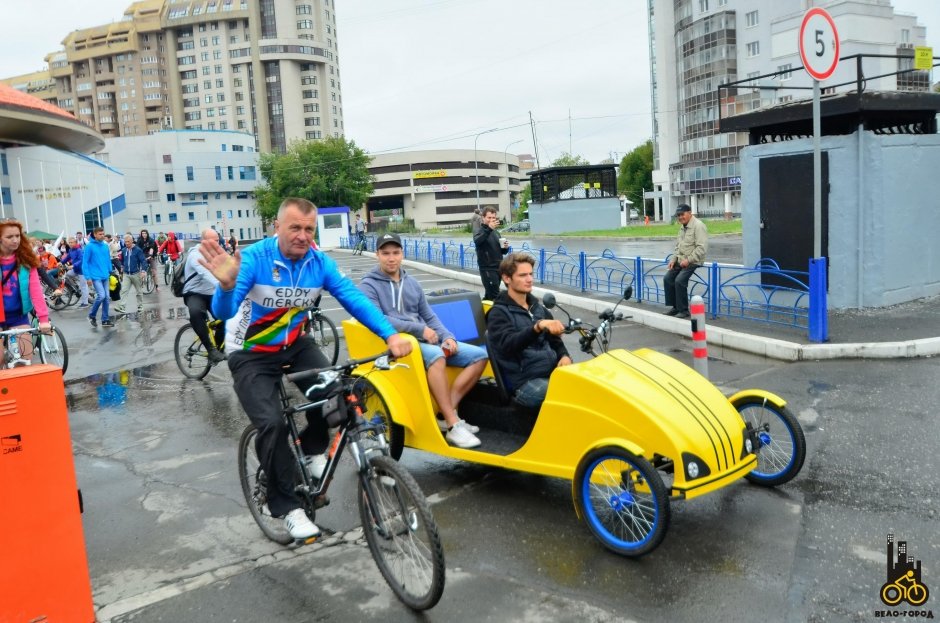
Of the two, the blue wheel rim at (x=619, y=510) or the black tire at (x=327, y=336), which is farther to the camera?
the black tire at (x=327, y=336)

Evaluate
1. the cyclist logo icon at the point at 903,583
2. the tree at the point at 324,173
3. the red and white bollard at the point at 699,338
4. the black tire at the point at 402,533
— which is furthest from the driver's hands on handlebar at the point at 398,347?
the tree at the point at 324,173

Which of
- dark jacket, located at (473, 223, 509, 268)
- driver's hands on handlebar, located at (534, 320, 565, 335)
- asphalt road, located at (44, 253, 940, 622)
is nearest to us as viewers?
asphalt road, located at (44, 253, 940, 622)

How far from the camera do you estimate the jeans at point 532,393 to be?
484cm

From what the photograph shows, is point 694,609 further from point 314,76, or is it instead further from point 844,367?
point 314,76

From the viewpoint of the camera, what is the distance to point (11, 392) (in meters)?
3.27

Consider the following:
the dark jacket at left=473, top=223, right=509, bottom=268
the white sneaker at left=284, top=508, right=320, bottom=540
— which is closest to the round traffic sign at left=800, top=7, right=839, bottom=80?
the dark jacket at left=473, top=223, right=509, bottom=268

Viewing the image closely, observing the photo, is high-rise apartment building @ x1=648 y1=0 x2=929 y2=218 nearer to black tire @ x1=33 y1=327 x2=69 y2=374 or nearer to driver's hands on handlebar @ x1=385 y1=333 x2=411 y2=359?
black tire @ x1=33 y1=327 x2=69 y2=374

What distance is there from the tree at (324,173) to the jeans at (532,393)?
81216mm

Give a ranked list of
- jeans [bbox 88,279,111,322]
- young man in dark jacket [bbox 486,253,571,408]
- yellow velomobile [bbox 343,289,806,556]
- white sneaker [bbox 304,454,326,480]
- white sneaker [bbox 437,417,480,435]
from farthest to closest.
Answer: jeans [bbox 88,279,111,322], white sneaker [bbox 437,417,480,435], young man in dark jacket [bbox 486,253,571,408], white sneaker [bbox 304,454,326,480], yellow velomobile [bbox 343,289,806,556]

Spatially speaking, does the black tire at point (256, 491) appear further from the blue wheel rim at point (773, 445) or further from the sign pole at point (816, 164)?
the sign pole at point (816, 164)

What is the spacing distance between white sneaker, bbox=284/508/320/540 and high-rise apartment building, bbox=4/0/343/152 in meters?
129

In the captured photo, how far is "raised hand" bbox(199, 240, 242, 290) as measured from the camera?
12.7 ft

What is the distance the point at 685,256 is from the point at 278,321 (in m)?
7.83

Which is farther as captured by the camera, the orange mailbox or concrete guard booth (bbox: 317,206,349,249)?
concrete guard booth (bbox: 317,206,349,249)
